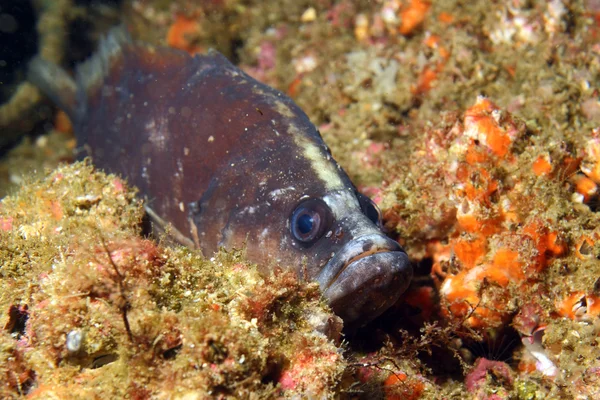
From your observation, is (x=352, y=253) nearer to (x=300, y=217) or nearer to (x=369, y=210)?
(x=300, y=217)

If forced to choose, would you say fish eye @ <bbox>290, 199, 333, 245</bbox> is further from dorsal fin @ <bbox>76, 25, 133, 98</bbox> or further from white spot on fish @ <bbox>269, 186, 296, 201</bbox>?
dorsal fin @ <bbox>76, 25, 133, 98</bbox>

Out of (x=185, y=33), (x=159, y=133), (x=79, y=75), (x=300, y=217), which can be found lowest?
(x=300, y=217)

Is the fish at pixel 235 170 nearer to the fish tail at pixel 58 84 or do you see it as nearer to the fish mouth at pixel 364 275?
the fish mouth at pixel 364 275

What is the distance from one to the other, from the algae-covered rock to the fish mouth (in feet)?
1.06

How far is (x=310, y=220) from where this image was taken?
321 centimetres

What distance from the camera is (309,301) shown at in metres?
2.56

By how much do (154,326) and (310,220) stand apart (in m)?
1.47

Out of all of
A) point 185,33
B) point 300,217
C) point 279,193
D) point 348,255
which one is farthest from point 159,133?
point 185,33

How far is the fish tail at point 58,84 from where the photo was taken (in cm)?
651

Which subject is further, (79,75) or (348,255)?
(79,75)

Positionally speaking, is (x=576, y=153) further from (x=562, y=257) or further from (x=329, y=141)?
(x=329, y=141)

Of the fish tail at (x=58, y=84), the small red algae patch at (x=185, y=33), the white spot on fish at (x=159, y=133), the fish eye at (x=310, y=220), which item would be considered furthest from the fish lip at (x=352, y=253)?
the small red algae patch at (x=185, y=33)

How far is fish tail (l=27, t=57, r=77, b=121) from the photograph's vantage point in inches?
256

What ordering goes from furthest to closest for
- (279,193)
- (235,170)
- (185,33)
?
(185,33) → (235,170) → (279,193)
